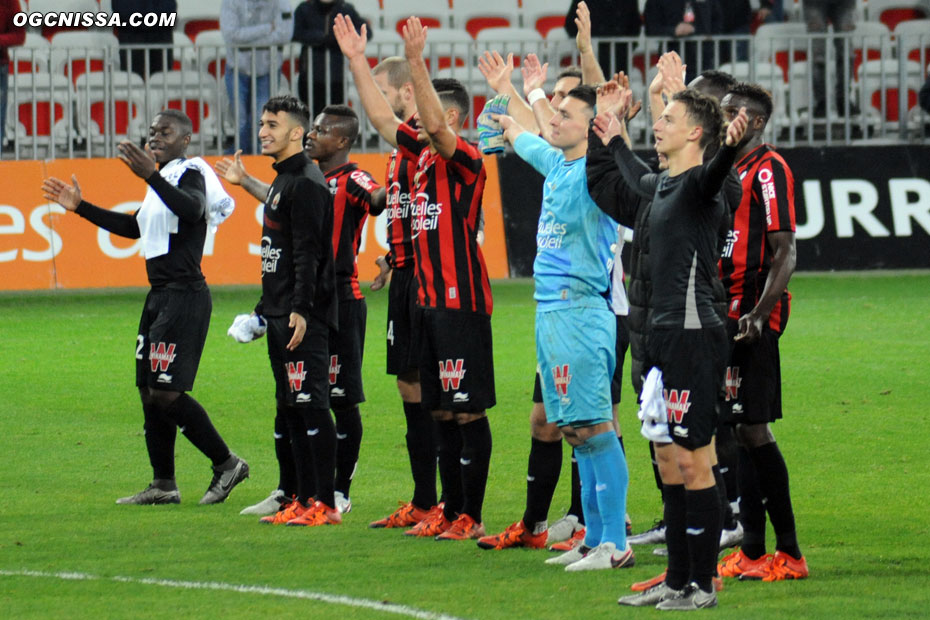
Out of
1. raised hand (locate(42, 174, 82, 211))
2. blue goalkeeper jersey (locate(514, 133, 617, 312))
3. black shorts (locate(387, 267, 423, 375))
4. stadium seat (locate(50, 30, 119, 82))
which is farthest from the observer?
stadium seat (locate(50, 30, 119, 82))

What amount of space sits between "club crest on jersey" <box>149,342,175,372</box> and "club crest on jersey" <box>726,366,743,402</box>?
3.21 m

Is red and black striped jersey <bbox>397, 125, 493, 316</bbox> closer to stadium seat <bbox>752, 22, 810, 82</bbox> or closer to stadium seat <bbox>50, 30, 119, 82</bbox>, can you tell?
stadium seat <bbox>50, 30, 119, 82</bbox>

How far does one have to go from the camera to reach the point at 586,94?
695 centimetres

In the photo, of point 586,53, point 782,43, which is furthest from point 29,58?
point 586,53

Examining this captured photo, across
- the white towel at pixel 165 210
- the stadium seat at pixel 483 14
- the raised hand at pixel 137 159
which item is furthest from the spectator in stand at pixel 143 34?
the raised hand at pixel 137 159

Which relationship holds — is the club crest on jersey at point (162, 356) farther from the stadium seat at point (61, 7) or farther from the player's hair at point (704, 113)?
the stadium seat at point (61, 7)

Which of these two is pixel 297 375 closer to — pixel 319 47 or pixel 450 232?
pixel 450 232

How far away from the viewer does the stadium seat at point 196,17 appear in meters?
20.3

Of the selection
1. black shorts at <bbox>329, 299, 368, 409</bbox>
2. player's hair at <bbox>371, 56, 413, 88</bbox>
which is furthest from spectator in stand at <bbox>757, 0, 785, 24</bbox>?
black shorts at <bbox>329, 299, 368, 409</bbox>

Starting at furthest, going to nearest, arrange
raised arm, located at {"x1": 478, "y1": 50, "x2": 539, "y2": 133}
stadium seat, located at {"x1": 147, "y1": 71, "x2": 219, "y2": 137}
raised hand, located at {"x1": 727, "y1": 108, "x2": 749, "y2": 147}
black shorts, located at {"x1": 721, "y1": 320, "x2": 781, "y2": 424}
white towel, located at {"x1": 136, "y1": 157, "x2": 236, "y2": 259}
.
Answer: stadium seat, located at {"x1": 147, "y1": 71, "x2": 219, "y2": 137} < white towel, located at {"x1": 136, "y1": 157, "x2": 236, "y2": 259} < raised arm, located at {"x1": 478, "y1": 50, "x2": 539, "y2": 133} < black shorts, located at {"x1": 721, "y1": 320, "x2": 781, "y2": 424} < raised hand, located at {"x1": 727, "y1": 108, "x2": 749, "y2": 147}

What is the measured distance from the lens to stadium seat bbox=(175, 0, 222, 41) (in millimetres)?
20328

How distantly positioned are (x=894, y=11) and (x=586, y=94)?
15.4 m

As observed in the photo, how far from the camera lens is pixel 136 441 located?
1003 centimetres

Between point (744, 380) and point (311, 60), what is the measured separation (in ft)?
40.3
